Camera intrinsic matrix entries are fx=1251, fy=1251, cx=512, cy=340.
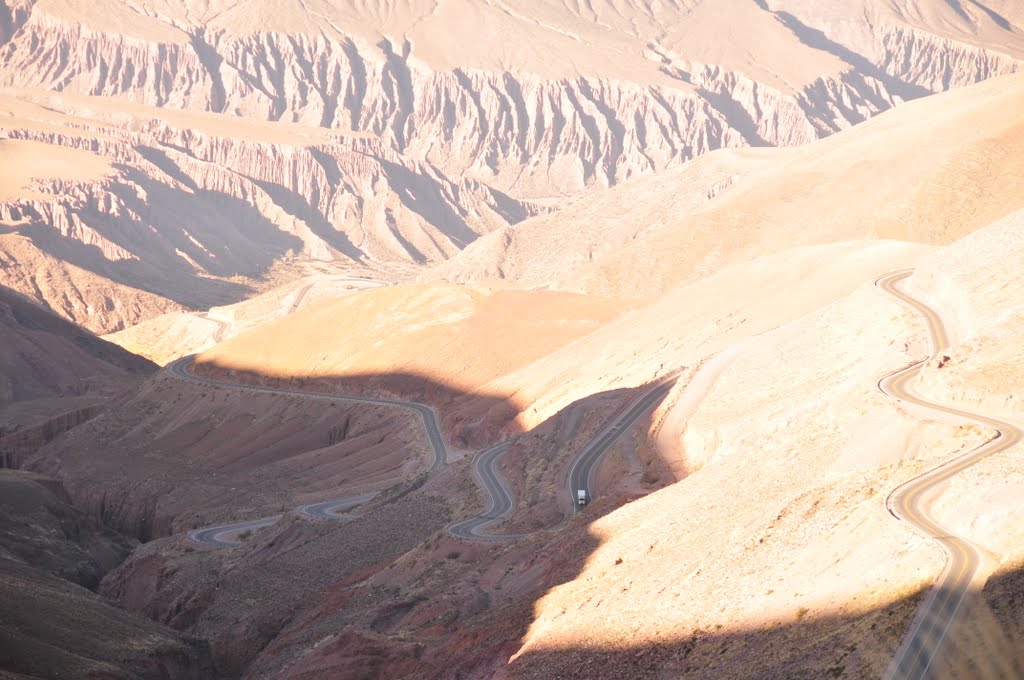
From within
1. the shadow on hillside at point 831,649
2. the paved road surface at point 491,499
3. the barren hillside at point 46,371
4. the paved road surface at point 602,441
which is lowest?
the barren hillside at point 46,371

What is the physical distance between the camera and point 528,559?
38.2 meters

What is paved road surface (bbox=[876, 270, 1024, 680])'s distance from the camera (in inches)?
786

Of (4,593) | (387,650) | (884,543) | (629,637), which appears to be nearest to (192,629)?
(4,593)

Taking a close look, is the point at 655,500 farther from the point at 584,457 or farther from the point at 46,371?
the point at 46,371

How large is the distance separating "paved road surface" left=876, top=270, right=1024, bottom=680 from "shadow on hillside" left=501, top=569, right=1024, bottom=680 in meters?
0.19

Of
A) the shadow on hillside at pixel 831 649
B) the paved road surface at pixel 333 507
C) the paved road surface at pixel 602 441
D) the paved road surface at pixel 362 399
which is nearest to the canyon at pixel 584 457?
the shadow on hillside at pixel 831 649

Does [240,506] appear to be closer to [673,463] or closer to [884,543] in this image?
[673,463]

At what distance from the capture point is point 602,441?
5175 centimetres

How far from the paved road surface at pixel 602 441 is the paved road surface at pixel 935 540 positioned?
1456 centimetres

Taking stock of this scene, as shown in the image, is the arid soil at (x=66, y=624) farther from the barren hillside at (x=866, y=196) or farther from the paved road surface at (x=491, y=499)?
the barren hillside at (x=866, y=196)

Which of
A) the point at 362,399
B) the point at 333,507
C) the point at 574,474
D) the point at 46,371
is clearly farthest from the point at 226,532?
the point at 46,371

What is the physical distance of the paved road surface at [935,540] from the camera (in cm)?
1997

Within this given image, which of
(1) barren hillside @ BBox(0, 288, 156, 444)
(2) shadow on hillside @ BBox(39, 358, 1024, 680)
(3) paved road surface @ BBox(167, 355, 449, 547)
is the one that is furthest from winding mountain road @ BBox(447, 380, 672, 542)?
(1) barren hillside @ BBox(0, 288, 156, 444)

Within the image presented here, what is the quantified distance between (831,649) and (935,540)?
3.28 metres
